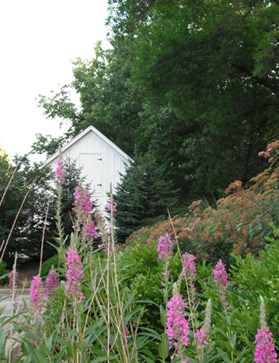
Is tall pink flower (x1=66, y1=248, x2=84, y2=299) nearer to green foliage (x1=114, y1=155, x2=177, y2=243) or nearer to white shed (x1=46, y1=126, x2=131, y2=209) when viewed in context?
green foliage (x1=114, y1=155, x2=177, y2=243)

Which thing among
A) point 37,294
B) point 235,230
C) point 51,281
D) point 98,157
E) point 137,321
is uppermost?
point 98,157

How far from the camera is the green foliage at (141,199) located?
1614cm

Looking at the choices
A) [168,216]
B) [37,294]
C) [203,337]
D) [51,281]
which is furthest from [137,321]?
[168,216]

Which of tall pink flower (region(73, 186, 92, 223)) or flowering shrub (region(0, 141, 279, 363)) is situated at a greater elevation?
tall pink flower (region(73, 186, 92, 223))

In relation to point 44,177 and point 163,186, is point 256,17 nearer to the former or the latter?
point 163,186

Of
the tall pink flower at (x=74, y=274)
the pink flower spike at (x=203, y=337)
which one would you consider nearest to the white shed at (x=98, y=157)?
the tall pink flower at (x=74, y=274)

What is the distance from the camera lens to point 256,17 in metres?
18.1

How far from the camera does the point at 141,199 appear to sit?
16.4 m

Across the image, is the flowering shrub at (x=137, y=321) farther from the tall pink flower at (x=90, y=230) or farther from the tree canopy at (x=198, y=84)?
the tree canopy at (x=198, y=84)

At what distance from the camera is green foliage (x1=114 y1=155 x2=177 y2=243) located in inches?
635

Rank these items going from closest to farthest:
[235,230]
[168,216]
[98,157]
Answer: [235,230] < [168,216] < [98,157]

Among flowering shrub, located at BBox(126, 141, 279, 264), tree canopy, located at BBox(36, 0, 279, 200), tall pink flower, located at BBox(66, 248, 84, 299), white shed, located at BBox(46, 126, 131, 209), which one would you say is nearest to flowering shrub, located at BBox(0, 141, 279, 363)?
tall pink flower, located at BBox(66, 248, 84, 299)

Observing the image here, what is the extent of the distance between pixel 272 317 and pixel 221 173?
20.9 metres

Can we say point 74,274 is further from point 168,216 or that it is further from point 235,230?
point 168,216
